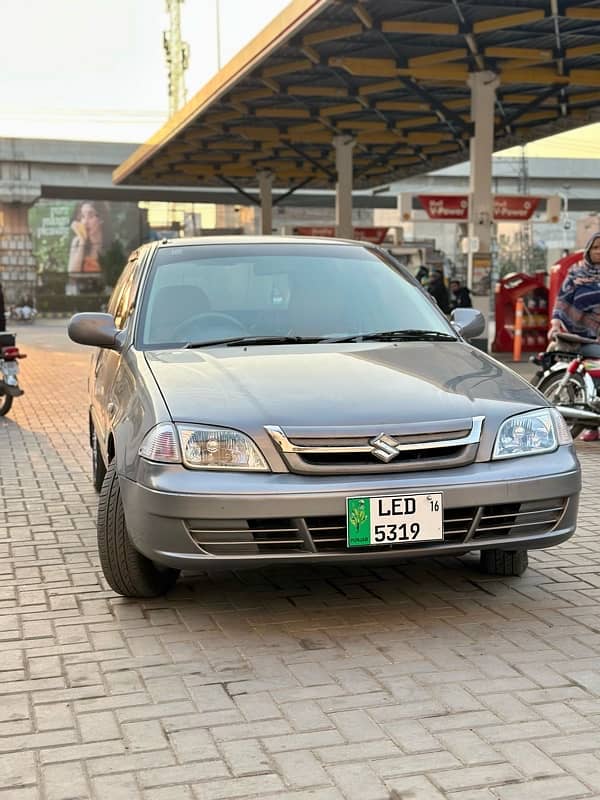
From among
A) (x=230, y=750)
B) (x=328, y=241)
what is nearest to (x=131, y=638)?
(x=230, y=750)

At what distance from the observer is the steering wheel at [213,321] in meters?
5.54

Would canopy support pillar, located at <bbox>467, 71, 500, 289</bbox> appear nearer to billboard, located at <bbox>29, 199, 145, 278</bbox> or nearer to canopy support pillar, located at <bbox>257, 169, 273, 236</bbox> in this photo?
canopy support pillar, located at <bbox>257, 169, 273, 236</bbox>

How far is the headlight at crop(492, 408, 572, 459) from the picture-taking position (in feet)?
15.0

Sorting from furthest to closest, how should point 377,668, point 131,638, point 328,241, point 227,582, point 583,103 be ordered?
point 583,103, point 328,241, point 227,582, point 131,638, point 377,668

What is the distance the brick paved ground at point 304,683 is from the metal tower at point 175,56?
78.3m

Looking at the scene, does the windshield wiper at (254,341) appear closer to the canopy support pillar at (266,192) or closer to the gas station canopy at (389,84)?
the gas station canopy at (389,84)

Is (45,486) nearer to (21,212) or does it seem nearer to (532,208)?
(532,208)

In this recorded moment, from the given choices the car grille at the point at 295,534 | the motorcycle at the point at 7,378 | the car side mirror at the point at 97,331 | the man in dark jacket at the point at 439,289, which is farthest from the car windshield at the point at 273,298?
the man in dark jacket at the point at 439,289

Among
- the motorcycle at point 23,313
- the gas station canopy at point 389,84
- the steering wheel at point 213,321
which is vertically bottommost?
the motorcycle at point 23,313

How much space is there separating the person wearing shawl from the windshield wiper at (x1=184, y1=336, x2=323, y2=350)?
14.9 ft

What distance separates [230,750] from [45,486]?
4.81 metres

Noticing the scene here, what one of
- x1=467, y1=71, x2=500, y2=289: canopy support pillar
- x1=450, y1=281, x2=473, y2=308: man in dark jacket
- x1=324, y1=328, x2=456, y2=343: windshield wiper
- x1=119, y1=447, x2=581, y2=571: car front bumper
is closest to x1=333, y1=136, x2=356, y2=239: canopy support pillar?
x1=450, y1=281, x2=473, y2=308: man in dark jacket

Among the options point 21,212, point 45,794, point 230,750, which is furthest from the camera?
point 21,212

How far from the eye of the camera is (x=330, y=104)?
25453 mm
